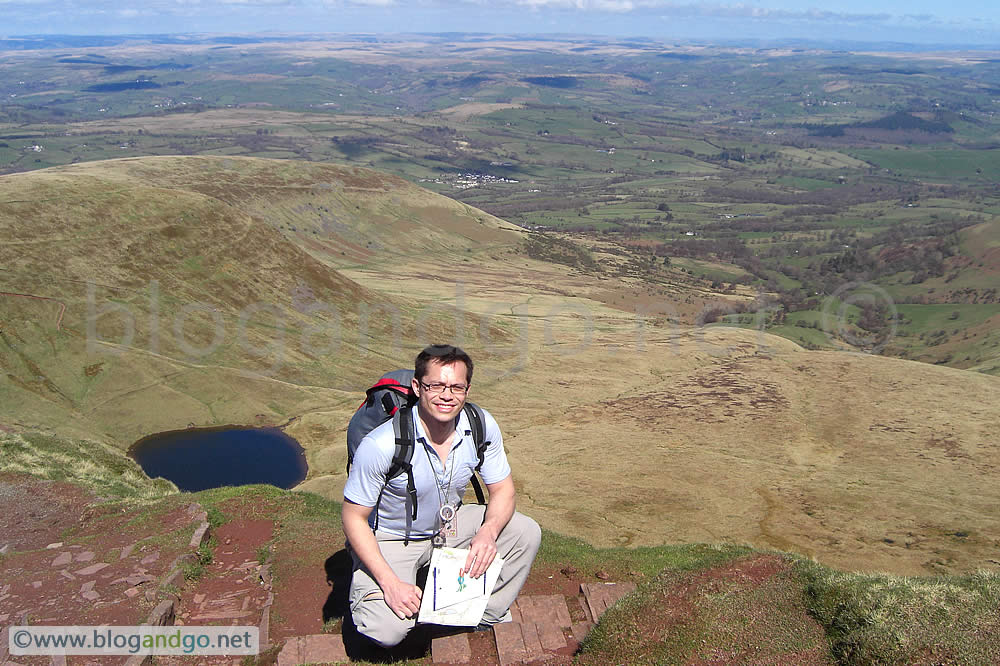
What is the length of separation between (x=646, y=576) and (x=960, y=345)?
4788 inches

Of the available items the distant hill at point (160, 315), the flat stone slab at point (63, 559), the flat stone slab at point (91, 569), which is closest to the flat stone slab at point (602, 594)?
the flat stone slab at point (91, 569)

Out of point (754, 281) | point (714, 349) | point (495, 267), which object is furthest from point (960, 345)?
point (495, 267)

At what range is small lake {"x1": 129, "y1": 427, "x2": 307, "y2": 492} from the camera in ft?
146

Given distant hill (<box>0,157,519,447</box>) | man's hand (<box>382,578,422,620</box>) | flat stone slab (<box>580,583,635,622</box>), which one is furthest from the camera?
distant hill (<box>0,157,519,447</box>)

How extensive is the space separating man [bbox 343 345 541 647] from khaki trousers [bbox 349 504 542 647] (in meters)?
0.01

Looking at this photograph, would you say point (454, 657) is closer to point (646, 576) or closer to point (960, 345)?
point (646, 576)

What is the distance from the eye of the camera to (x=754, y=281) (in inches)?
7224

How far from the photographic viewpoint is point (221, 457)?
4812cm

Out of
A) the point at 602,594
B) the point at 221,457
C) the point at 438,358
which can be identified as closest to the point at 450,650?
the point at 602,594

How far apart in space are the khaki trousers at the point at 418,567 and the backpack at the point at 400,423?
1.09 ft

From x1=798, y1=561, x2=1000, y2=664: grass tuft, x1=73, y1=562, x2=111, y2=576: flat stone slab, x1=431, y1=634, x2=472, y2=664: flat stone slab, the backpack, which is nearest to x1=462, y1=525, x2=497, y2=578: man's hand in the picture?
the backpack

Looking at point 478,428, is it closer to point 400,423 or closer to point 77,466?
point 400,423

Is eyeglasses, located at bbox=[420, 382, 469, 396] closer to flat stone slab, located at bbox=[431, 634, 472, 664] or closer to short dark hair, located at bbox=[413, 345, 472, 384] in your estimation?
short dark hair, located at bbox=[413, 345, 472, 384]

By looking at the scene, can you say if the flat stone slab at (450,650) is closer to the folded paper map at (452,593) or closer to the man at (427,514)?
the man at (427,514)
